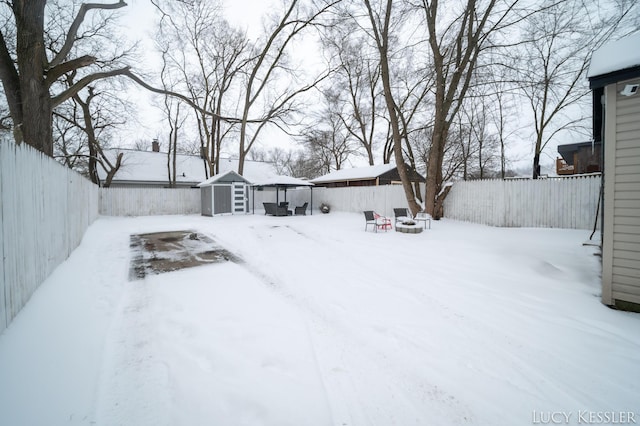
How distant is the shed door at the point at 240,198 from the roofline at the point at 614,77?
16.5 metres

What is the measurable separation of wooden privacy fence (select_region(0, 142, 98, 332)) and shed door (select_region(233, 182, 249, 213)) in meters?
12.2

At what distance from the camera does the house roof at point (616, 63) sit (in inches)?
135

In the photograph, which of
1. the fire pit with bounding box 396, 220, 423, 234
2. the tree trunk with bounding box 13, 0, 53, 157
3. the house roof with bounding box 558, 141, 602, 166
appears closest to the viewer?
the tree trunk with bounding box 13, 0, 53, 157

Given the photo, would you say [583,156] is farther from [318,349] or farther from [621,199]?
[318,349]

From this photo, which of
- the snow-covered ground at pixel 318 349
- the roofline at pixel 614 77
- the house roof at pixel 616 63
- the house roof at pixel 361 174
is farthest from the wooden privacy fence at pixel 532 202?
the house roof at pixel 361 174

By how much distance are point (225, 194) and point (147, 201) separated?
5.35 meters

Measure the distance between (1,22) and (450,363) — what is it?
14.0 m

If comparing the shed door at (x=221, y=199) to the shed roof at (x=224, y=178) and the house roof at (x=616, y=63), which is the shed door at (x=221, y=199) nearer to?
the shed roof at (x=224, y=178)

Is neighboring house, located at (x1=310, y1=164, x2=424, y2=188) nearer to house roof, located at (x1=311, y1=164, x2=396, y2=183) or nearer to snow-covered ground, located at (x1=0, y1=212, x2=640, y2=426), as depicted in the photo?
house roof, located at (x1=311, y1=164, x2=396, y2=183)

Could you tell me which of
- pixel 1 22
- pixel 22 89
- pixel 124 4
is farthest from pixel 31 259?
pixel 1 22

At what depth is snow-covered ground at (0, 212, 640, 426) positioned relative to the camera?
194cm

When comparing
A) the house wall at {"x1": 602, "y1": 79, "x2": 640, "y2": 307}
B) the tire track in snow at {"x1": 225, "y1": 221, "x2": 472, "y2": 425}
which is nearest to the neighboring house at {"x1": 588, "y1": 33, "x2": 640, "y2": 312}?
the house wall at {"x1": 602, "y1": 79, "x2": 640, "y2": 307}

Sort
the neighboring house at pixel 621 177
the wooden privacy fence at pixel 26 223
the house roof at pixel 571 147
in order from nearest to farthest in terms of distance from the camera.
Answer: the wooden privacy fence at pixel 26 223 < the neighboring house at pixel 621 177 < the house roof at pixel 571 147

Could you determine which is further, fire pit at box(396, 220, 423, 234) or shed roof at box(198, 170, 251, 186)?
shed roof at box(198, 170, 251, 186)
